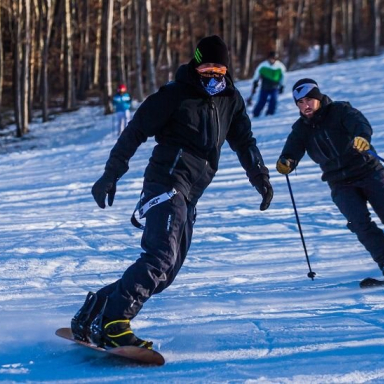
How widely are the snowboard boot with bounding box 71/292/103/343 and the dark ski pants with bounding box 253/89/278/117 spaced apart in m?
14.6

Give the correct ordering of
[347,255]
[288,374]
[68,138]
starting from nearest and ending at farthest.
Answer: [288,374] → [347,255] → [68,138]

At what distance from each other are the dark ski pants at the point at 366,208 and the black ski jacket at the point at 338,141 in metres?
0.08

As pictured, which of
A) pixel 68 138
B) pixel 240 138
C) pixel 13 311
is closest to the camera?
pixel 240 138

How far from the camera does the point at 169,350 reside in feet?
13.3

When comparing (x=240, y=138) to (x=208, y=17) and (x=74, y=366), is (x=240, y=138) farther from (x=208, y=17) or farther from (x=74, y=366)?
(x=208, y=17)

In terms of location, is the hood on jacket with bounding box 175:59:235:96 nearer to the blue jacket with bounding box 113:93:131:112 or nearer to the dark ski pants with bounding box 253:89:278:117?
the dark ski pants with bounding box 253:89:278:117

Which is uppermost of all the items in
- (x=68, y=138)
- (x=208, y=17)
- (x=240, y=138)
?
(x=240, y=138)

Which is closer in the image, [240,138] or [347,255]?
[240,138]

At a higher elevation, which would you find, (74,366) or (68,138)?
(74,366)

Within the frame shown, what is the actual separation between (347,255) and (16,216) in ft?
16.3

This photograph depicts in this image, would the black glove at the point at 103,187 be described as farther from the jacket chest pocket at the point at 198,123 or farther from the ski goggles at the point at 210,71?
the ski goggles at the point at 210,71

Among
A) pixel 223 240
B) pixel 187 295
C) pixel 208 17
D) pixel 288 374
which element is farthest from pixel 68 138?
pixel 288 374

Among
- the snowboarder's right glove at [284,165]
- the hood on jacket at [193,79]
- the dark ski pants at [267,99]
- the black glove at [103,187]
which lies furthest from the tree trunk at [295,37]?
the black glove at [103,187]

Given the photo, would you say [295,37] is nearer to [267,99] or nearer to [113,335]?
[267,99]
